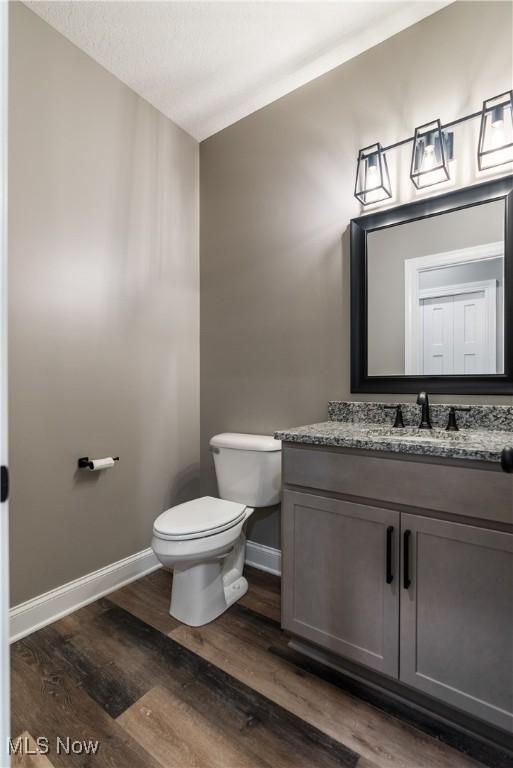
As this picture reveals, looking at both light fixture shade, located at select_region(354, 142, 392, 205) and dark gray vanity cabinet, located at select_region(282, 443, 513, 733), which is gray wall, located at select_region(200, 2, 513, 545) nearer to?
light fixture shade, located at select_region(354, 142, 392, 205)

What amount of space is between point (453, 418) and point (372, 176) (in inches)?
45.9

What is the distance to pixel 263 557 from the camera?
2219 mm

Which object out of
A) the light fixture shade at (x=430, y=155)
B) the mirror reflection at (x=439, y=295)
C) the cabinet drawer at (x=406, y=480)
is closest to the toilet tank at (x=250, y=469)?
the cabinet drawer at (x=406, y=480)

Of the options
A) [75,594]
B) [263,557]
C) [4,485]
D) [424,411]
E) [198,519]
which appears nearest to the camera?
[4,485]

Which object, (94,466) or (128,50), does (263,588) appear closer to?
(94,466)

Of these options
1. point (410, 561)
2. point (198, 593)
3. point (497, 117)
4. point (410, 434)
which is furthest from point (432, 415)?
point (198, 593)

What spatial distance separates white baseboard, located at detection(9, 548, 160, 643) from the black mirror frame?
1535mm

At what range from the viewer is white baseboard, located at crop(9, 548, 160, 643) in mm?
1631

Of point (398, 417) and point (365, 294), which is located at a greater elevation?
point (365, 294)

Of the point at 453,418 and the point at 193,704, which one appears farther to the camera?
the point at 453,418

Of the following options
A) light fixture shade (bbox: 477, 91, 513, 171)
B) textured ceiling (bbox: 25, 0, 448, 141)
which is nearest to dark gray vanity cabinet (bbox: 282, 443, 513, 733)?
light fixture shade (bbox: 477, 91, 513, 171)

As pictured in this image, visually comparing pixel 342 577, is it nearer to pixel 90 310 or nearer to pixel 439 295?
pixel 439 295

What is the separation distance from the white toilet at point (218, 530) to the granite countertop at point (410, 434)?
43cm

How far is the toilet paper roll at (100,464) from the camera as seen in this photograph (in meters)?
1.84
